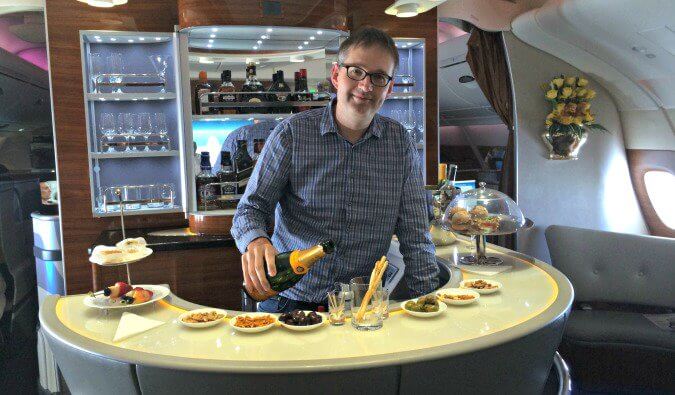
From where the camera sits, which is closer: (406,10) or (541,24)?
(406,10)

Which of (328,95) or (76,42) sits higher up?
(76,42)

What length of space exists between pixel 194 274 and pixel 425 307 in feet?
7.87

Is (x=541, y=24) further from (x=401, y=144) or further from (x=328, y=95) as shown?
(x=401, y=144)

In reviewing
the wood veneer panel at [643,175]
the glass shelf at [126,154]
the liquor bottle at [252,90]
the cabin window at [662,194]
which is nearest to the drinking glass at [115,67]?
the glass shelf at [126,154]

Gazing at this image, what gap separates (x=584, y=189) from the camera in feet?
21.3

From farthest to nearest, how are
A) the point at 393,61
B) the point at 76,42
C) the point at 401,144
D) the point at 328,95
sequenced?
the point at 328,95
the point at 76,42
the point at 401,144
the point at 393,61

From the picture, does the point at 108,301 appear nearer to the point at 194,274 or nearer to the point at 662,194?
the point at 194,274

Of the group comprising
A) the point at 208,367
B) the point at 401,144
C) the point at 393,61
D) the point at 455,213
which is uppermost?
the point at 393,61

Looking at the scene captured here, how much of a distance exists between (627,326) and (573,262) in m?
0.79

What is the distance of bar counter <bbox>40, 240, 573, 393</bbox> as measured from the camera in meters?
1.70

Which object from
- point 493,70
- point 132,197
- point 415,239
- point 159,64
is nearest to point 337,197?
point 415,239

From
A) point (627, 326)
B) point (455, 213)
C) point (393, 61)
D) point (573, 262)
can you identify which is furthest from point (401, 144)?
point (573, 262)

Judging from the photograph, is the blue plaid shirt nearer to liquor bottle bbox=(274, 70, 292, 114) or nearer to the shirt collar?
the shirt collar

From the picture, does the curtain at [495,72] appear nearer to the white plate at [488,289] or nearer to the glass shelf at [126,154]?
the glass shelf at [126,154]
